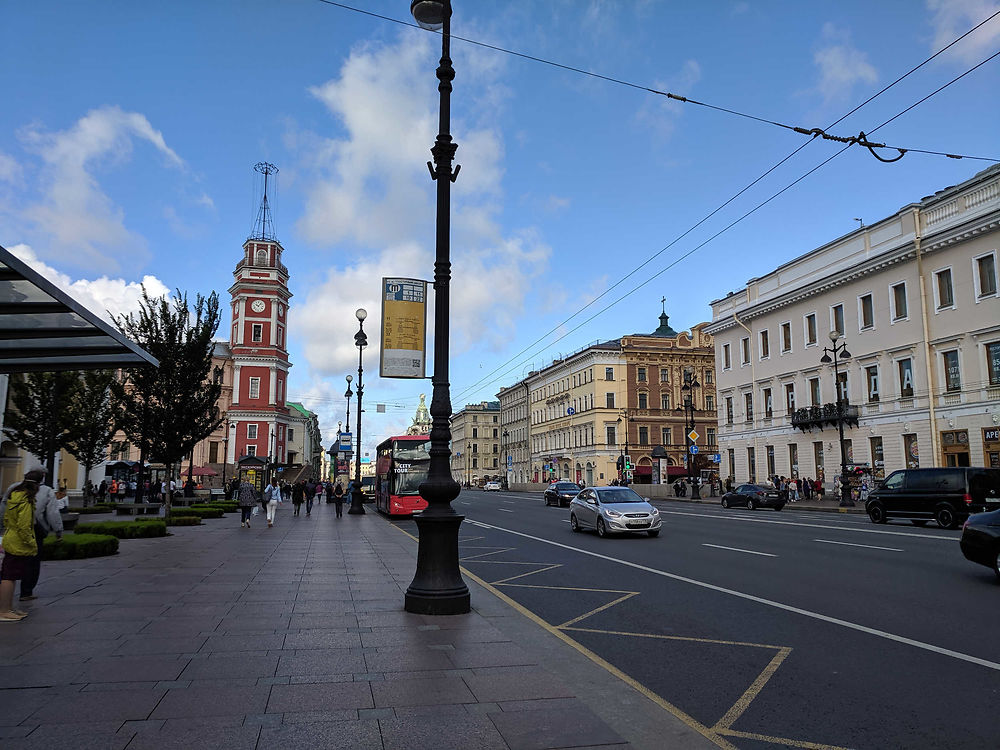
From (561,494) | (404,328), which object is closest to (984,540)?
(404,328)

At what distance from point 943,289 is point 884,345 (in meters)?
4.78

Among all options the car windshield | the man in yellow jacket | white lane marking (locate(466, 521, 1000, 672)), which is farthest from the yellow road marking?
the car windshield

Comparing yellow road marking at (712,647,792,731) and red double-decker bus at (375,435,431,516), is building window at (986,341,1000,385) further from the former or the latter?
yellow road marking at (712,647,792,731)

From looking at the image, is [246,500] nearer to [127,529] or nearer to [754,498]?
[127,529]

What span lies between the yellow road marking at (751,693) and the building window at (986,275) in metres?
35.0

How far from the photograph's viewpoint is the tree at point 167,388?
78.4ft

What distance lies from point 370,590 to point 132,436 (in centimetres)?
1793

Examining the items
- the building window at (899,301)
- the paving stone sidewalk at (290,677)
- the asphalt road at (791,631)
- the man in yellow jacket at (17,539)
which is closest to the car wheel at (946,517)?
the asphalt road at (791,631)

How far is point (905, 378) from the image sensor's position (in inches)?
1563

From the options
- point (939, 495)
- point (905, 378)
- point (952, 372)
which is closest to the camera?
point (939, 495)

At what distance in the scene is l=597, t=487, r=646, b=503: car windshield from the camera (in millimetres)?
20625

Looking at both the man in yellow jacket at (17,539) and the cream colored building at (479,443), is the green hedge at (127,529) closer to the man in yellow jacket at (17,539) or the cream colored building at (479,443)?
the man in yellow jacket at (17,539)

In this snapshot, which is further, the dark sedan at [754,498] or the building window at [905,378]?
the building window at [905,378]

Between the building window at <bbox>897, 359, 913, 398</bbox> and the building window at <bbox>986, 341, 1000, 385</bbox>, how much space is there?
4.89m
